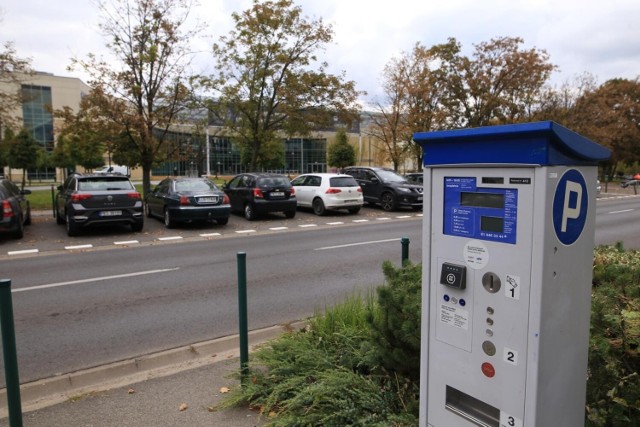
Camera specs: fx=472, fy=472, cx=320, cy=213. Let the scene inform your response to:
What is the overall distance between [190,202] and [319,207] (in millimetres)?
5793

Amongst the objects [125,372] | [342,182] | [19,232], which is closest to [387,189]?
[342,182]

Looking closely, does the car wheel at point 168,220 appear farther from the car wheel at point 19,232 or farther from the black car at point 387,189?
the black car at point 387,189

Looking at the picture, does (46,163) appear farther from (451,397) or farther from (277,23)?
(451,397)

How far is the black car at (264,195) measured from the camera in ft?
53.9

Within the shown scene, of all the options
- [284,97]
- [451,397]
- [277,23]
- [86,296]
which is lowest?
[86,296]

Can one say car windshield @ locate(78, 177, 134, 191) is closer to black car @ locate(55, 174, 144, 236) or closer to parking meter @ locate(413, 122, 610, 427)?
black car @ locate(55, 174, 144, 236)

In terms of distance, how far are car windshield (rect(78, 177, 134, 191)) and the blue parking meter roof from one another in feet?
41.4

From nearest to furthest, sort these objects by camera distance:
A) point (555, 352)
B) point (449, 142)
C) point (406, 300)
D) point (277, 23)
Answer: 1. point (555, 352)
2. point (449, 142)
3. point (406, 300)
4. point (277, 23)

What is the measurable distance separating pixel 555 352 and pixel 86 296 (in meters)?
6.84

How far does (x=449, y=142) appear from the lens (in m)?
2.17

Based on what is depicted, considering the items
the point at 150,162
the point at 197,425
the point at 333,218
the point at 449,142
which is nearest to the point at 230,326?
the point at 197,425

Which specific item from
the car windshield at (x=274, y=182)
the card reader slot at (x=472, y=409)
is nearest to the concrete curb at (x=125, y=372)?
the card reader slot at (x=472, y=409)

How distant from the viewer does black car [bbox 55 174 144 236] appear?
12695 mm

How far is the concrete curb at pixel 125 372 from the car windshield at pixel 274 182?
1172cm
